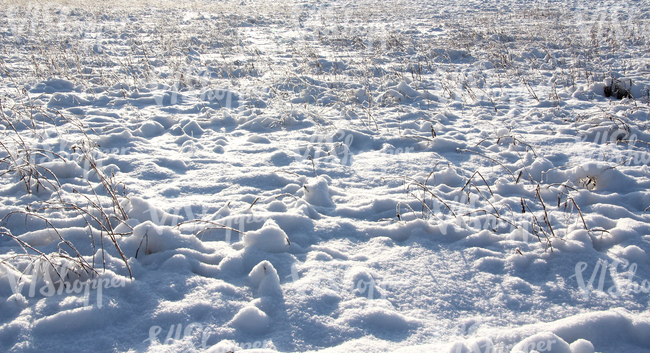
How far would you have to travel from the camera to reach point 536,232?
2.51 metres

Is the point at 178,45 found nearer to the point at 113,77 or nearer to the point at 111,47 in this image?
the point at 111,47

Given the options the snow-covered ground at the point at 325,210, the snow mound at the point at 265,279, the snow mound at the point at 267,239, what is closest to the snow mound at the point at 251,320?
the snow-covered ground at the point at 325,210

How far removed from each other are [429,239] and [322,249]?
782 mm

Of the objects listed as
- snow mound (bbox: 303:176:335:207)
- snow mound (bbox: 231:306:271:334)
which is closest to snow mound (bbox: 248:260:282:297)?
snow mound (bbox: 231:306:271:334)

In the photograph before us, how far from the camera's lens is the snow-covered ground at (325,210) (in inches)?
71.7

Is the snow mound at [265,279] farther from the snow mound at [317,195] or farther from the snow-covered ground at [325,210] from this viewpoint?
the snow mound at [317,195]

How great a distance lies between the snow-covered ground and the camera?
1820 mm

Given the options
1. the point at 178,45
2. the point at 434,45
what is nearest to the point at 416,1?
the point at 434,45

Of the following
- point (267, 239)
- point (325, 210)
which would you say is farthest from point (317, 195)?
point (267, 239)

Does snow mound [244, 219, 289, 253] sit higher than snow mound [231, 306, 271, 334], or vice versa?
snow mound [244, 219, 289, 253]

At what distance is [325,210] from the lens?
9.78 feet

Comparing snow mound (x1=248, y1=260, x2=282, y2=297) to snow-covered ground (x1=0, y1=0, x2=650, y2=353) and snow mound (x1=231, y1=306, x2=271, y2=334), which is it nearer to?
snow-covered ground (x1=0, y1=0, x2=650, y2=353)

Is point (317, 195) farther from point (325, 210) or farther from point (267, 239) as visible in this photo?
point (267, 239)

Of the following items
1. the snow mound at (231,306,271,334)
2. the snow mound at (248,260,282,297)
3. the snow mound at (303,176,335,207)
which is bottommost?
the snow mound at (231,306,271,334)
